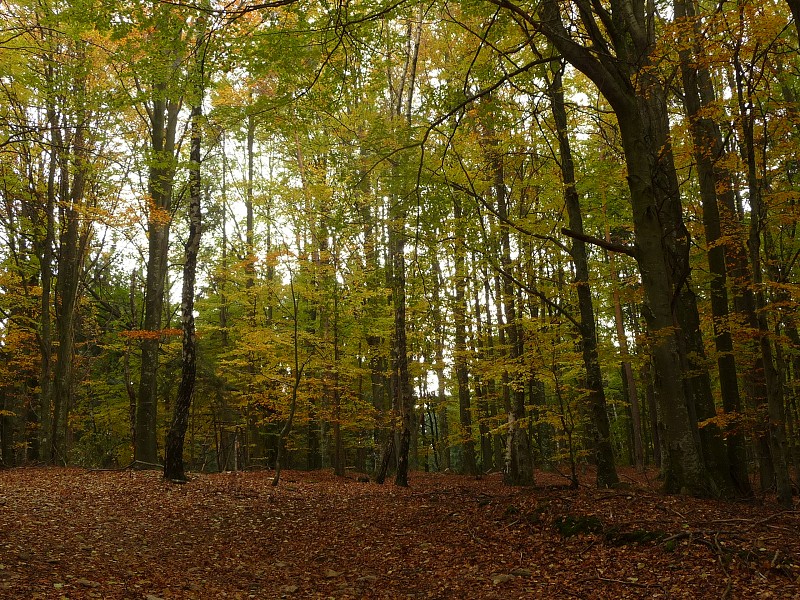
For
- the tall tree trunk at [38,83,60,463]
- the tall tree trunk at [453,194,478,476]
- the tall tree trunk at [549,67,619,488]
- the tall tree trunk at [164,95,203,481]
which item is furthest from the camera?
the tall tree trunk at [453,194,478,476]

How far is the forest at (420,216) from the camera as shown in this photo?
7340 millimetres

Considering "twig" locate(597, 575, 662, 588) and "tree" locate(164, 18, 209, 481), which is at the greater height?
"tree" locate(164, 18, 209, 481)

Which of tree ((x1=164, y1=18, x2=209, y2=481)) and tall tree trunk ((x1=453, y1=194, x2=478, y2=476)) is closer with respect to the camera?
tree ((x1=164, y1=18, x2=209, y2=481))

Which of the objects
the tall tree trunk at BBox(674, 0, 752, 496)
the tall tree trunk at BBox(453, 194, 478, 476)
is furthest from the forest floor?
the tall tree trunk at BBox(453, 194, 478, 476)

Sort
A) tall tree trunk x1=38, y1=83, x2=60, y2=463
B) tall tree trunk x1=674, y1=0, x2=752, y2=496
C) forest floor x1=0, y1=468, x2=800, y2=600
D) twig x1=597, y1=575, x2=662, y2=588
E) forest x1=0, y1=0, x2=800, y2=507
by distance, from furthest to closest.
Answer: tall tree trunk x1=38, y1=83, x2=60, y2=463, tall tree trunk x1=674, y1=0, x2=752, y2=496, forest x1=0, y1=0, x2=800, y2=507, forest floor x1=0, y1=468, x2=800, y2=600, twig x1=597, y1=575, x2=662, y2=588

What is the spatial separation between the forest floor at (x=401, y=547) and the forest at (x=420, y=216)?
1.60 metres

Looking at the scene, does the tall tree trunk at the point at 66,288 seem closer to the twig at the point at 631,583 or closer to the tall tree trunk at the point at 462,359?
the tall tree trunk at the point at 462,359

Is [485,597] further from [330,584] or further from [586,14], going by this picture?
[586,14]

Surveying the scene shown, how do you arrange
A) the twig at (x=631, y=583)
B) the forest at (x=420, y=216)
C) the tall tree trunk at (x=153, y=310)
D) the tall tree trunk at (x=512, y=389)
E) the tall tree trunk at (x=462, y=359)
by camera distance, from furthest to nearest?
the tall tree trunk at (x=462, y=359) < the tall tree trunk at (x=153, y=310) < the tall tree trunk at (x=512, y=389) < the forest at (x=420, y=216) < the twig at (x=631, y=583)

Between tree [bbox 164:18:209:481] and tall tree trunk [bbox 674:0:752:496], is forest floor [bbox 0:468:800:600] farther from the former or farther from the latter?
tree [bbox 164:18:209:481]

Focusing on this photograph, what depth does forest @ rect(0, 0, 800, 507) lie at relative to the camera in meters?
7.34

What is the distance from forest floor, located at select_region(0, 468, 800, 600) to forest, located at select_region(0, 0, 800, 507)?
160cm

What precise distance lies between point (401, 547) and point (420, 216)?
4.86m

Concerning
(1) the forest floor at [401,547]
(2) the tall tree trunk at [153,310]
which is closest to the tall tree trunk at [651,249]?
(1) the forest floor at [401,547]
